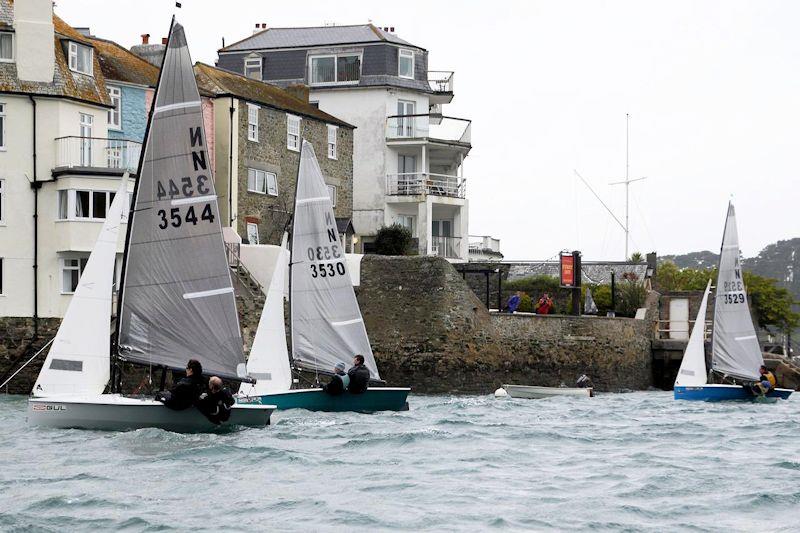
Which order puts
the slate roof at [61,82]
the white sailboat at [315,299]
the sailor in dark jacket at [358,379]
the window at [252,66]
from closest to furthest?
the sailor in dark jacket at [358,379] < the white sailboat at [315,299] < the slate roof at [61,82] < the window at [252,66]

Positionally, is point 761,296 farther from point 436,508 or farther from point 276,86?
point 436,508

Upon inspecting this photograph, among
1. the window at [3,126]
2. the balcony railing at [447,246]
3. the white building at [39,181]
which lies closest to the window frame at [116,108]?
the white building at [39,181]

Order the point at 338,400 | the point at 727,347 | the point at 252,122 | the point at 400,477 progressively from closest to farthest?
the point at 400,477 < the point at 338,400 < the point at 727,347 < the point at 252,122

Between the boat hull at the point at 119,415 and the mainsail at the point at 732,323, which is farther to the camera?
the mainsail at the point at 732,323

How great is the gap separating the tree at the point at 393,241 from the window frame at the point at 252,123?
8.29m

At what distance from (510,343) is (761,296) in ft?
95.1

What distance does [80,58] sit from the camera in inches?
1927

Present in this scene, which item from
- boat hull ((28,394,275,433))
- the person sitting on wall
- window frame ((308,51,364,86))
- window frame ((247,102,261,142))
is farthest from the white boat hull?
window frame ((308,51,364,86))

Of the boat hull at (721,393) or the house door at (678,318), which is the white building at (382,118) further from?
the boat hull at (721,393)

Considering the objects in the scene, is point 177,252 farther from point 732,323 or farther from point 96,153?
point 732,323

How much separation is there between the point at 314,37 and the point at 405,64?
4889 millimetres

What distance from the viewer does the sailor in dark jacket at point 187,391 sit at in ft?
90.0

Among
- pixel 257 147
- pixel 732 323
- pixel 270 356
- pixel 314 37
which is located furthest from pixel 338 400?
pixel 314 37

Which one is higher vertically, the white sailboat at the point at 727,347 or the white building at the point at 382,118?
the white building at the point at 382,118
